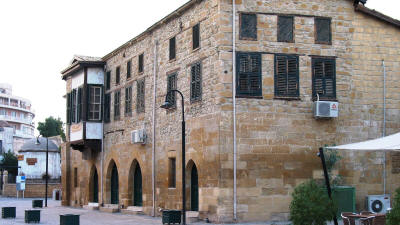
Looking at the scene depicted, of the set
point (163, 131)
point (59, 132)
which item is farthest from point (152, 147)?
point (59, 132)

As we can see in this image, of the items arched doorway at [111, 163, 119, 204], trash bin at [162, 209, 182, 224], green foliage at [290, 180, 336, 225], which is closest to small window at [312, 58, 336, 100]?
A: trash bin at [162, 209, 182, 224]

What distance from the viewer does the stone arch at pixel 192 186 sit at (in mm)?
24578

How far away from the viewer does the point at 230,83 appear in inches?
880

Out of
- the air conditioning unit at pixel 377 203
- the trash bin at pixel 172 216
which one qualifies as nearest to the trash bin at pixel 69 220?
the trash bin at pixel 172 216

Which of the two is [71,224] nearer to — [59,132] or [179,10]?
[179,10]

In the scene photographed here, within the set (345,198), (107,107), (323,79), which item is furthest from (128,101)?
(345,198)

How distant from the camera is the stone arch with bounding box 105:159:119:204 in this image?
1323 inches

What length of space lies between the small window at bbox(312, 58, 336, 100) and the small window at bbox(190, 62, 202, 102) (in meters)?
4.29

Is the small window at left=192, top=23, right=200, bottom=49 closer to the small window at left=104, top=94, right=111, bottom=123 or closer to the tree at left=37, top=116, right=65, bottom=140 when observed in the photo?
the small window at left=104, top=94, right=111, bottom=123

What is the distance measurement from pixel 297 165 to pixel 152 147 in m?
7.75

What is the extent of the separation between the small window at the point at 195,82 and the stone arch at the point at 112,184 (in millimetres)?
10648

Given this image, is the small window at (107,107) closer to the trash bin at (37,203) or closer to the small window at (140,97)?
the small window at (140,97)

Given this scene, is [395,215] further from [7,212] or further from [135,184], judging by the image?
[135,184]

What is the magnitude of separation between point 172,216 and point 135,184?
939 centimetres
